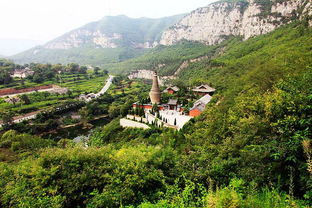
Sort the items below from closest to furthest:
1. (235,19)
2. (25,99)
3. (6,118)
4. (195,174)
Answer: (195,174) → (6,118) → (25,99) → (235,19)

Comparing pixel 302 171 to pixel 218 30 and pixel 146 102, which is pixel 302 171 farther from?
pixel 218 30

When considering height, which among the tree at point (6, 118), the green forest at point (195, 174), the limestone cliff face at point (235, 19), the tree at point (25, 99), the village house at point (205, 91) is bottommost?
the tree at point (6, 118)

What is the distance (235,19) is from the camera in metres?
136

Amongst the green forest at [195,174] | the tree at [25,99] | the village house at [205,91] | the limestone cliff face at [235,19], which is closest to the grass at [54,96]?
the tree at [25,99]

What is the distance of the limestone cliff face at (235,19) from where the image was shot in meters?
86.0

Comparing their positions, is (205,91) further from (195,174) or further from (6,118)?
(6,118)

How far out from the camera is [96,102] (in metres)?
56.7

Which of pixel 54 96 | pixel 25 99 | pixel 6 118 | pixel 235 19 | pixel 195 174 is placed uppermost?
pixel 235 19

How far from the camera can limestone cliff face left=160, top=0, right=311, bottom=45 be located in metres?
86.0

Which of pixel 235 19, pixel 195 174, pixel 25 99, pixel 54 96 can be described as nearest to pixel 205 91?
pixel 195 174

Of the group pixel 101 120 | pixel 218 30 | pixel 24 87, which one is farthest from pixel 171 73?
pixel 218 30

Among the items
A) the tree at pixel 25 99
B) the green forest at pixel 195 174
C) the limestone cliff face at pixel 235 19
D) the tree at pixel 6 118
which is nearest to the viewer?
the green forest at pixel 195 174

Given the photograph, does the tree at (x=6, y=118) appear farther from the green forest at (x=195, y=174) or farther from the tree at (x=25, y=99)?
the green forest at (x=195, y=174)

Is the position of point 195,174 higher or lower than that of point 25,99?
higher
